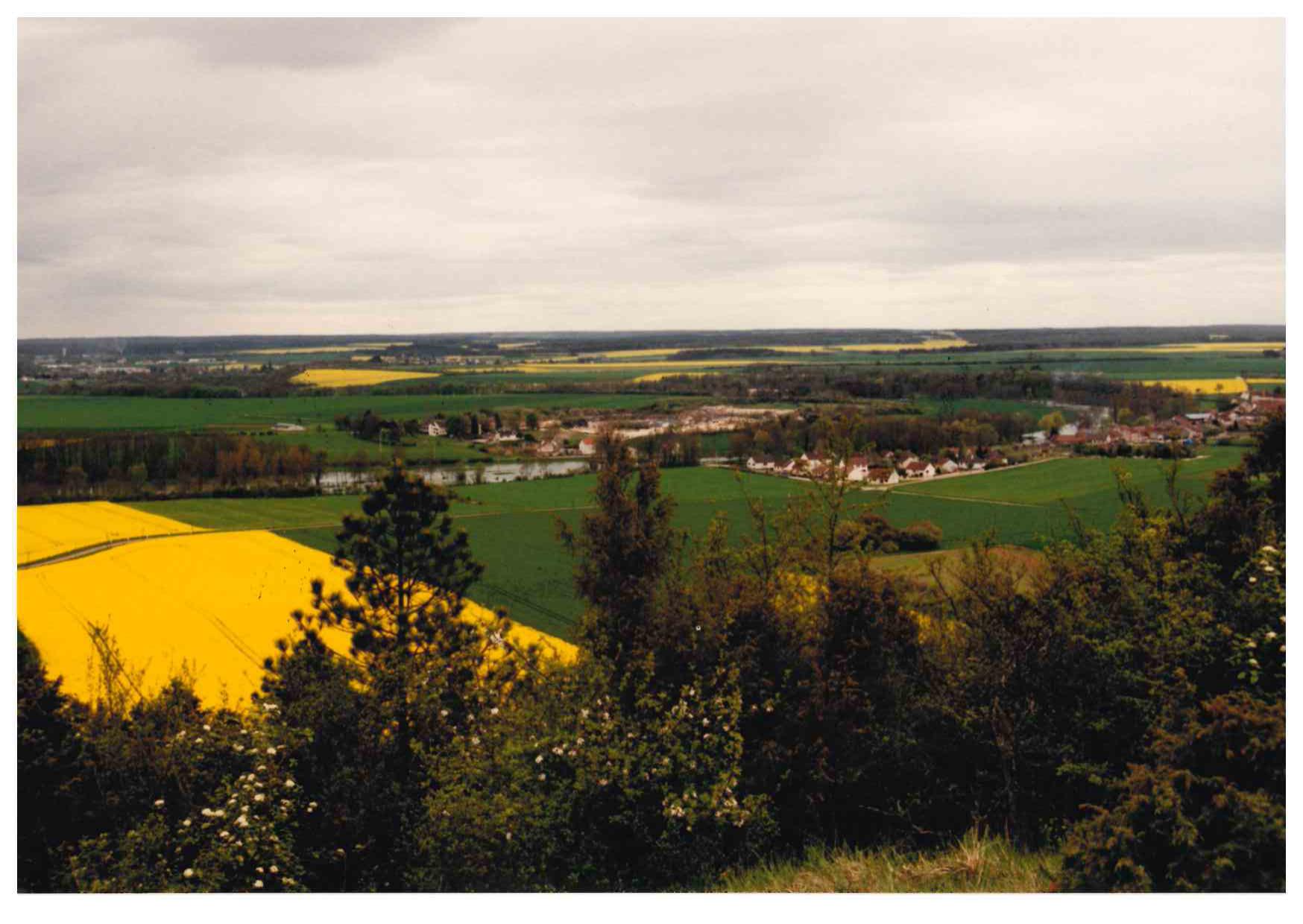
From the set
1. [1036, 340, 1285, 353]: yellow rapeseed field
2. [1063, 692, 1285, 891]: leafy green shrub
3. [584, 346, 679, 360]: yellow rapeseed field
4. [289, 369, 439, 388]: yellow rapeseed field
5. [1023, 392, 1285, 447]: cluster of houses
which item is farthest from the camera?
[584, 346, 679, 360]: yellow rapeseed field

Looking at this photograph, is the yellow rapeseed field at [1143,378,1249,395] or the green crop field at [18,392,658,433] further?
the green crop field at [18,392,658,433]

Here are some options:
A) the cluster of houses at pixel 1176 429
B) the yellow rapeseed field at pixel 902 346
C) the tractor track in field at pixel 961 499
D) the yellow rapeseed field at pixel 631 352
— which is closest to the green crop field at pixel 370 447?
the yellow rapeseed field at pixel 631 352

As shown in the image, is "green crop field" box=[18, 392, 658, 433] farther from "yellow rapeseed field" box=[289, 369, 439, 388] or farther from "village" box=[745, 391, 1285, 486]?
"village" box=[745, 391, 1285, 486]

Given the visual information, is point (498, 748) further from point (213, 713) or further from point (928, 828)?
point (928, 828)

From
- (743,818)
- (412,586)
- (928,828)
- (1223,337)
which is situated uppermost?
(1223,337)

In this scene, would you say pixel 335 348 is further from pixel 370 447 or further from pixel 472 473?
pixel 472 473

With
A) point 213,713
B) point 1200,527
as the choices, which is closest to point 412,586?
point 213,713

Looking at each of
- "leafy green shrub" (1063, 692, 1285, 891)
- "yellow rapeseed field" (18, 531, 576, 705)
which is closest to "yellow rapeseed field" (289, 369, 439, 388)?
"yellow rapeseed field" (18, 531, 576, 705)
